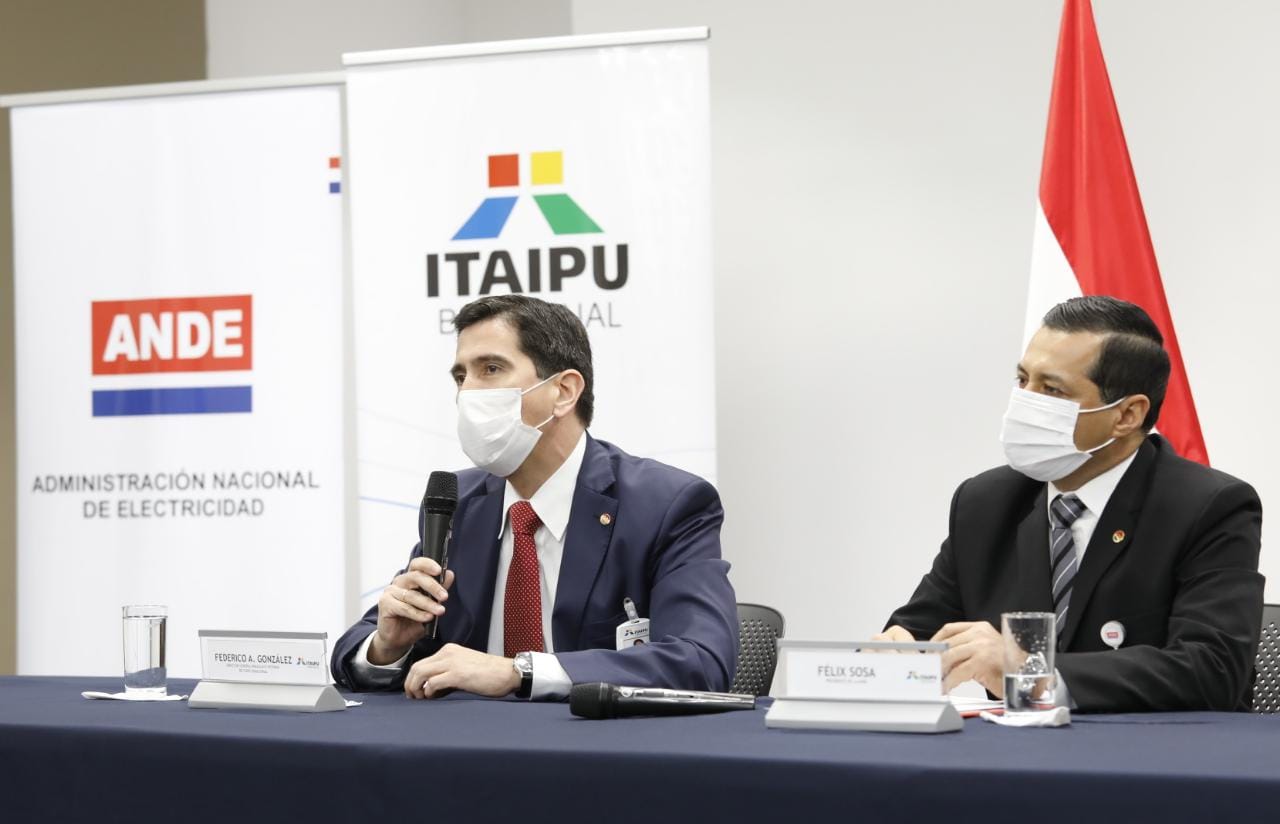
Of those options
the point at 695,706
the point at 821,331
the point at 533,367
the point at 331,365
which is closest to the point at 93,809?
the point at 695,706

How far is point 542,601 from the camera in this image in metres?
2.52

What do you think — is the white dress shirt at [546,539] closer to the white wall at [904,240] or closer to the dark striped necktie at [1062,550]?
the dark striped necktie at [1062,550]

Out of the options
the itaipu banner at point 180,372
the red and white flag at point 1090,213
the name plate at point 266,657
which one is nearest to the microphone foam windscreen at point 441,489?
the name plate at point 266,657

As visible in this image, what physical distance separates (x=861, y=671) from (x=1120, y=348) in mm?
1130

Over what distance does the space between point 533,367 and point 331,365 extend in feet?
6.80

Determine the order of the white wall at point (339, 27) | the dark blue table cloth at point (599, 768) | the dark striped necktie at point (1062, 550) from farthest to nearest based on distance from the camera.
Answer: the white wall at point (339, 27) → the dark striped necktie at point (1062, 550) → the dark blue table cloth at point (599, 768)

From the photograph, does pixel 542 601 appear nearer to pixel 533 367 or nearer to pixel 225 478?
pixel 533 367

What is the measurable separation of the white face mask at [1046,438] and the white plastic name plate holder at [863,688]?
920mm

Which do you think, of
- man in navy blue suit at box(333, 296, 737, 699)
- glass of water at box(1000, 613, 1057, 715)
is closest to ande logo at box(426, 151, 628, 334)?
man in navy blue suit at box(333, 296, 737, 699)

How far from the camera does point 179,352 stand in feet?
15.2

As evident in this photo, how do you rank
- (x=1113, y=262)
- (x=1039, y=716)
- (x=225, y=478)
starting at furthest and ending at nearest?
(x=225, y=478) → (x=1113, y=262) → (x=1039, y=716)

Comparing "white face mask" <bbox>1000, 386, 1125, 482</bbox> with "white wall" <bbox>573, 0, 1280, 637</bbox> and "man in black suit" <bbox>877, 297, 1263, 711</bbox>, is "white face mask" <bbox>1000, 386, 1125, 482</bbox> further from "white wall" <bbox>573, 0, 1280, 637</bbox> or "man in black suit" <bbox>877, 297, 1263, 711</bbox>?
"white wall" <bbox>573, 0, 1280, 637</bbox>

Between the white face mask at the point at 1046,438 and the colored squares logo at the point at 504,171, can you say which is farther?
the colored squares logo at the point at 504,171

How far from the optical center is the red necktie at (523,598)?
2484mm
